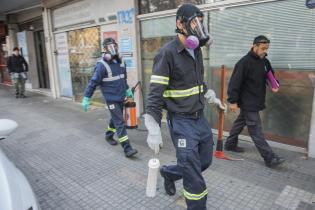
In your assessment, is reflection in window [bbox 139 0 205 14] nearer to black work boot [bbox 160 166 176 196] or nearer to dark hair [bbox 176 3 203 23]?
dark hair [bbox 176 3 203 23]

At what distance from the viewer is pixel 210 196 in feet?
10.8

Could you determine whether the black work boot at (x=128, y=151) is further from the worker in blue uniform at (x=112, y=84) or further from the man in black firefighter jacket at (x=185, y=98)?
the man in black firefighter jacket at (x=185, y=98)

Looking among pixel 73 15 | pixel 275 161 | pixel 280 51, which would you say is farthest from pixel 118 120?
pixel 73 15

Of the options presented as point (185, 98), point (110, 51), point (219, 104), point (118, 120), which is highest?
point (110, 51)

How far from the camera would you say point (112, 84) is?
4.54 metres

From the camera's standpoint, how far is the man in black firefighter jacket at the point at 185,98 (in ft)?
8.26

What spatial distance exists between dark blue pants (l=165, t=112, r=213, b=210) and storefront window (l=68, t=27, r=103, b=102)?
5.92m

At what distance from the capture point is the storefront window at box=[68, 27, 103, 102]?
8.14 m

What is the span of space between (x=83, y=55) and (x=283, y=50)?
243 inches

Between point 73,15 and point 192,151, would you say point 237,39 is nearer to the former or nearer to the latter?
point 192,151

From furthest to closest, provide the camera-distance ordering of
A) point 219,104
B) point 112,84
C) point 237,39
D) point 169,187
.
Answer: point 237,39 < point 112,84 < point 219,104 < point 169,187

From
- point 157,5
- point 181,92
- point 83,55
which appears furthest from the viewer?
point 83,55

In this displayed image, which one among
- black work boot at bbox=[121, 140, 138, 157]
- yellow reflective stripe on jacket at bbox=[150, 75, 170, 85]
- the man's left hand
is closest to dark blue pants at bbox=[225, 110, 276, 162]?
the man's left hand

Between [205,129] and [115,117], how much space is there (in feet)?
7.18
